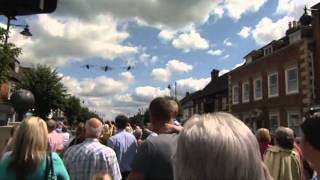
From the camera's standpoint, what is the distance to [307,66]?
28328 millimetres

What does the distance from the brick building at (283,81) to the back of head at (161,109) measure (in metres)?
24.4

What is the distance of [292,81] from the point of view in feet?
99.9

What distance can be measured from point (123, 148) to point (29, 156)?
5099 mm

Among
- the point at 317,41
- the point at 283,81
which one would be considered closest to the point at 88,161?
the point at 317,41

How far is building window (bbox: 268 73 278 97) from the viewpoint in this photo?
3281 cm

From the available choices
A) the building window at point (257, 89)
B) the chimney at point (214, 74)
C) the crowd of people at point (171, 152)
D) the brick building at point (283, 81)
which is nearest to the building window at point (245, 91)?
the brick building at point (283, 81)

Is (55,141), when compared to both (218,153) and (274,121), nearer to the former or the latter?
(218,153)

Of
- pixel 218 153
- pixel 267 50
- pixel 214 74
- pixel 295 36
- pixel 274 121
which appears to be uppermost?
pixel 214 74

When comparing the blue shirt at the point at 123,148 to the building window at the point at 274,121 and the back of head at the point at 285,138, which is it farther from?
the building window at the point at 274,121

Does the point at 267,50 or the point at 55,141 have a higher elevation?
the point at 267,50

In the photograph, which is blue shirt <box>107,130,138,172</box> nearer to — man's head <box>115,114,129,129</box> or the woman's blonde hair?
man's head <box>115,114,129,129</box>

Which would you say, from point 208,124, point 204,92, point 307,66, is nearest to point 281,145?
point 208,124

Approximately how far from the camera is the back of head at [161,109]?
4.75 metres

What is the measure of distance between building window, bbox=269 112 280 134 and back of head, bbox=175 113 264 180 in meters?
31.5
